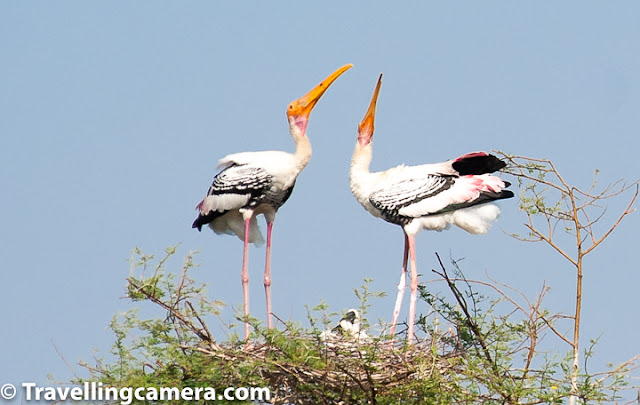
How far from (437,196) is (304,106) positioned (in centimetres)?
163

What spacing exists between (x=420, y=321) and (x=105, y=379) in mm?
2614

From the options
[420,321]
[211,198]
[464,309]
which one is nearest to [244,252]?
[211,198]

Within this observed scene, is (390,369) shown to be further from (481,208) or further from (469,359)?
(481,208)

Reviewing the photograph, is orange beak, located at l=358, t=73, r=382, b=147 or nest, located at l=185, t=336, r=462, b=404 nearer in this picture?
nest, located at l=185, t=336, r=462, b=404

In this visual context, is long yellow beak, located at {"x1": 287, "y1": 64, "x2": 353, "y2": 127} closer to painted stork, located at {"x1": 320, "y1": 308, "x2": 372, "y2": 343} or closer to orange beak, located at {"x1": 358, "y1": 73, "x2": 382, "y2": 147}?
orange beak, located at {"x1": 358, "y1": 73, "x2": 382, "y2": 147}

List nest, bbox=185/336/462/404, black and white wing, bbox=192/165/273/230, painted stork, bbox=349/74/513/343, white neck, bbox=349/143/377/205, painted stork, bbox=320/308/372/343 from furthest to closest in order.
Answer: black and white wing, bbox=192/165/273/230, white neck, bbox=349/143/377/205, painted stork, bbox=349/74/513/343, painted stork, bbox=320/308/372/343, nest, bbox=185/336/462/404

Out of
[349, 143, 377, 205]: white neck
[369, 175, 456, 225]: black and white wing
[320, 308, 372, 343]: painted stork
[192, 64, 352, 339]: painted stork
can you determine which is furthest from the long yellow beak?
[320, 308, 372, 343]: painted stork

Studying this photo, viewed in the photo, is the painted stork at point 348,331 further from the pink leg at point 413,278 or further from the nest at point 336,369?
the pink leg at point 413,278

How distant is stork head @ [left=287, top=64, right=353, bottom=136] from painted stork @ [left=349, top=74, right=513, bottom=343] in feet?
3.10

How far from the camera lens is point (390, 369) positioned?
396 inches

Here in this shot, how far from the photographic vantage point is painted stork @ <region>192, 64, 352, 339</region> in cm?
1219

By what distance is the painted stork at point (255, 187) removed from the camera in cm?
1219

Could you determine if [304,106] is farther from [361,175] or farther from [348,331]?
[348,331]

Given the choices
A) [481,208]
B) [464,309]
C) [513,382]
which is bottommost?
[513,382]
